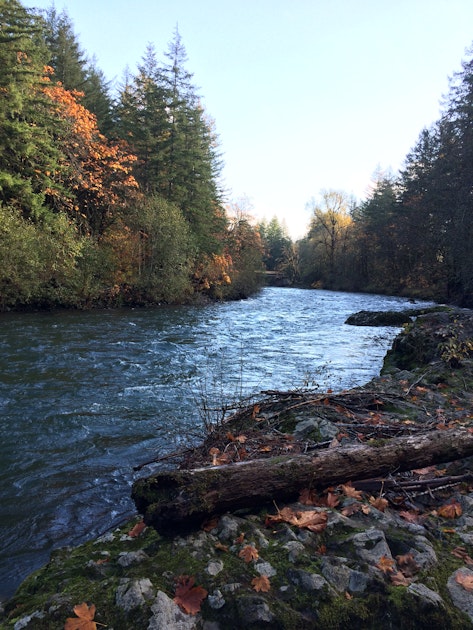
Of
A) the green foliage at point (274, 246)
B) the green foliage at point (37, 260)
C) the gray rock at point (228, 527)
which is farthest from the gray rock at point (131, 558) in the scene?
the green foliage at point (274, 246)

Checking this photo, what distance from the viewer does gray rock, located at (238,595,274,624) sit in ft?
6.49

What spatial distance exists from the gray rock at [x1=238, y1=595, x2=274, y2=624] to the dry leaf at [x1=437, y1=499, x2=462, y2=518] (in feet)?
5.65

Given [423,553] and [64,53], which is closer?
[423,553]

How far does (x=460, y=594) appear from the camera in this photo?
2.13 metres

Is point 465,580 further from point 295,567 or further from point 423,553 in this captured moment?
point 295,567

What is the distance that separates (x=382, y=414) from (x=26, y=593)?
14.2 ft

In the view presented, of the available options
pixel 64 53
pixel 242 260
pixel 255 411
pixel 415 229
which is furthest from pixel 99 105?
pixel 255 411

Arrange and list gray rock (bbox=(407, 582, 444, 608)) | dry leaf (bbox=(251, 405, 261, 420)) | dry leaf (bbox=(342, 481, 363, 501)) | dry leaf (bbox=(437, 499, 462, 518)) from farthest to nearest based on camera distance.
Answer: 1. dry leaf (bbox=(251, 405, 261, 420))
2. dry leaf (bbox=(342, 481, 363, 501))
3. dry leaf (bbox=(437, 499, 462, 518))
4. gray rock (bbox=(407, 582, 444, 608))

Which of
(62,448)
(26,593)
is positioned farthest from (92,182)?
(26,593)

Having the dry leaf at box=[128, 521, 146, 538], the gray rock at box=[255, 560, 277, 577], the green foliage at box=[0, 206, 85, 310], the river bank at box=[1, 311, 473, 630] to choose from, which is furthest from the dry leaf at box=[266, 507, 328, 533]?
the green foliage at box=[0, 206, 85, 310]

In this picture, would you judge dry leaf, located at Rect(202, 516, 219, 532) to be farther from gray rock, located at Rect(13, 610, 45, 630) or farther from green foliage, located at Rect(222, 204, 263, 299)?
green foliage, located at Rect(222, 204, 263, 299)

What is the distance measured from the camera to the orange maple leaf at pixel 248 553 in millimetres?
2402

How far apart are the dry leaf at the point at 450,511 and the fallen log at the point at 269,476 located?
0.44 m

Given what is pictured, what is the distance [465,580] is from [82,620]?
2041mm
